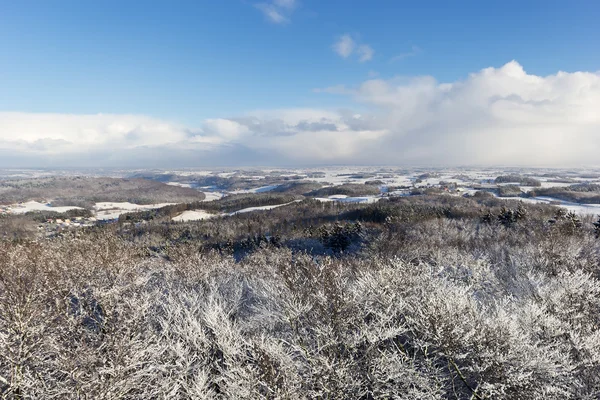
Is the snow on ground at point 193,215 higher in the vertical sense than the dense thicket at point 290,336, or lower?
lower

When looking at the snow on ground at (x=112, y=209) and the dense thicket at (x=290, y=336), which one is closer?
the dense thicket at (x=290, y=336)

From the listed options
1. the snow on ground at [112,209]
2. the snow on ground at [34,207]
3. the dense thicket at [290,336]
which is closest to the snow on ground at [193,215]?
the snow on ground at [112,209]

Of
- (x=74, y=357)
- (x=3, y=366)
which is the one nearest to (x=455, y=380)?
(x=74, y=357)

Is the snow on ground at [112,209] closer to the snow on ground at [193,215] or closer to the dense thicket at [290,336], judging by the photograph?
the snow on ground at [193,215]

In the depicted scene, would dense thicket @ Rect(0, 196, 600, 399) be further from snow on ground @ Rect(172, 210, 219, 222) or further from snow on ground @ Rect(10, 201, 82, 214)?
snow on ground @ Rect(10, 201, 82, 214)

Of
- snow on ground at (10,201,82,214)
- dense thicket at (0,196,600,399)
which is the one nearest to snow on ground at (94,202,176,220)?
snow on ground at (10,201,82,214)

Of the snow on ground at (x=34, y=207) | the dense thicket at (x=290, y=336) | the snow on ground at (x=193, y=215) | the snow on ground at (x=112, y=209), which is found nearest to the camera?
the dense thicket at (x=290, y=336)

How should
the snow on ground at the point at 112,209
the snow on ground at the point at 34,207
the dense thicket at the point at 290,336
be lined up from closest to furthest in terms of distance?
the dense thicket at the point at 290,336 < the snow on ground at the point at 112,209 < the snow on ground at the point at 34,207

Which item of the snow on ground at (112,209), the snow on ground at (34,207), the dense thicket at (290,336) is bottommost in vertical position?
the snow on ground at (112,209)

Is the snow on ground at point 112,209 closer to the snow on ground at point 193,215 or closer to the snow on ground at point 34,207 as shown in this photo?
the snow on ground at point 34,207
